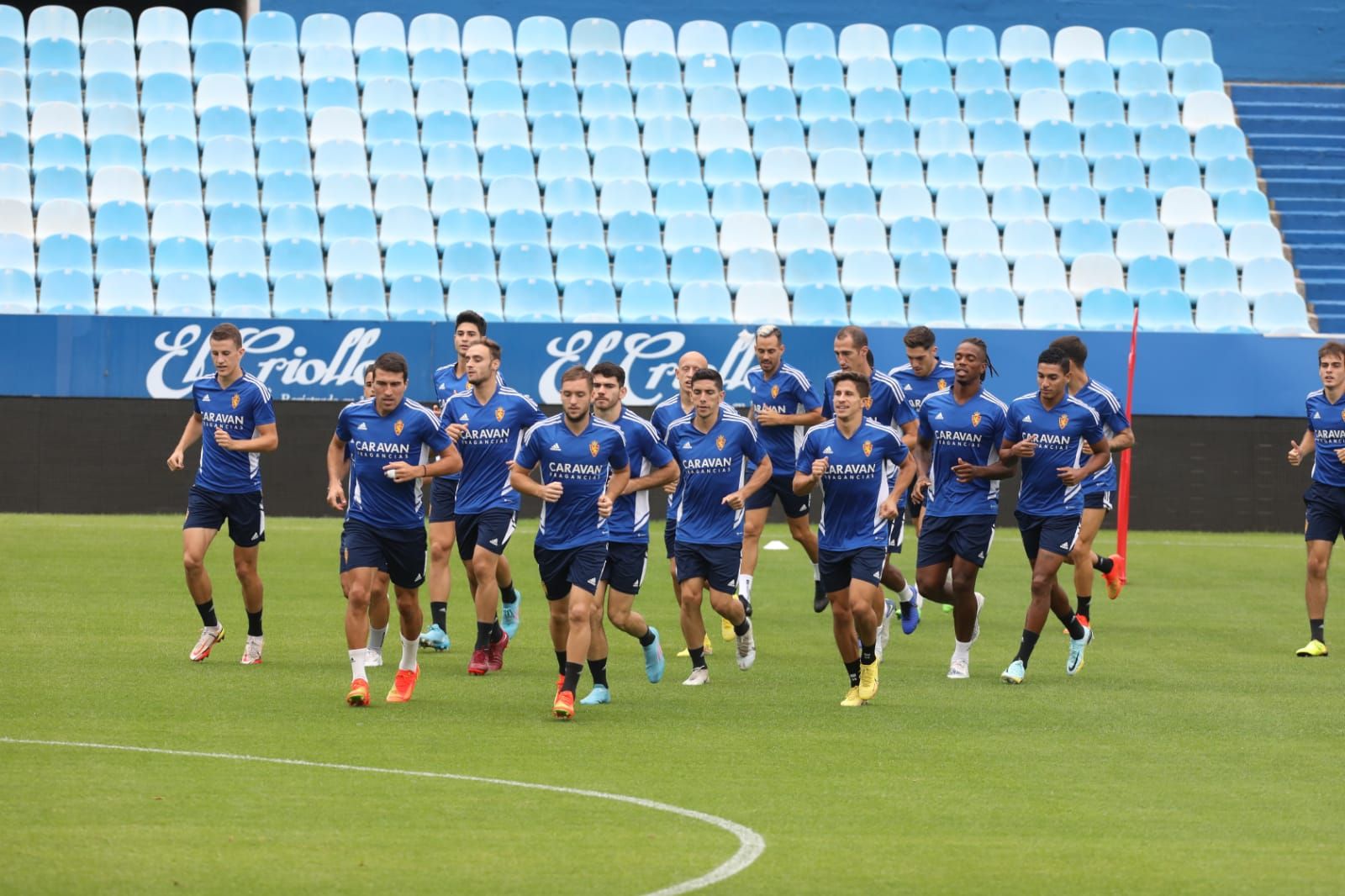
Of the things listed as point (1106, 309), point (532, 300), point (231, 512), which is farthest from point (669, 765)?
point (1106, 309)

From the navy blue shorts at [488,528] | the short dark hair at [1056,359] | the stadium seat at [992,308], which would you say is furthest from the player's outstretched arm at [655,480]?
the stadium seat at [992,308]

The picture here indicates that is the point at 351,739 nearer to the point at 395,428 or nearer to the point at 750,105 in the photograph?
the point at 395,428

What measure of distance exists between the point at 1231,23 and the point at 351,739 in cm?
2725

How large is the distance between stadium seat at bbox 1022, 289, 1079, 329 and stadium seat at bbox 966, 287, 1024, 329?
0.16 meters

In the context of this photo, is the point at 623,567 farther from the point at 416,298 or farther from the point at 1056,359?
the point at 416,298

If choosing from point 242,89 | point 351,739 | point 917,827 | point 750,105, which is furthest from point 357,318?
point 917,827

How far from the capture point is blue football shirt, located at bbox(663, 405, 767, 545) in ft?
41.3

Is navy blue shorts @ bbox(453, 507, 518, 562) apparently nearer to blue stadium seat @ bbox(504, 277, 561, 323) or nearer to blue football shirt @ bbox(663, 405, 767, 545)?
blue football shirt @ bbox(663, 405, 767, 545)

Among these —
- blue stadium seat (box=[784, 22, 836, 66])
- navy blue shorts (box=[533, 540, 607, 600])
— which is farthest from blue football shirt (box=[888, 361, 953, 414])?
blue stadium seat (box=[784, 22, 836, 66])

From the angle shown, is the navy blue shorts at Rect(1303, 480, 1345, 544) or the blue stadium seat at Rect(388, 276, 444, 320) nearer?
the navy blue shorts at Rect(1303, 480, 1345, 544)

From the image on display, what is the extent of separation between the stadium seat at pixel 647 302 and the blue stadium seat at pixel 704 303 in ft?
0.51

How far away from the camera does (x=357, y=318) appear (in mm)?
24266

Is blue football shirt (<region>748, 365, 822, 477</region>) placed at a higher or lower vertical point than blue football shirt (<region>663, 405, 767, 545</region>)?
higher

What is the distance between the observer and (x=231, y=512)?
13133 millimetres
